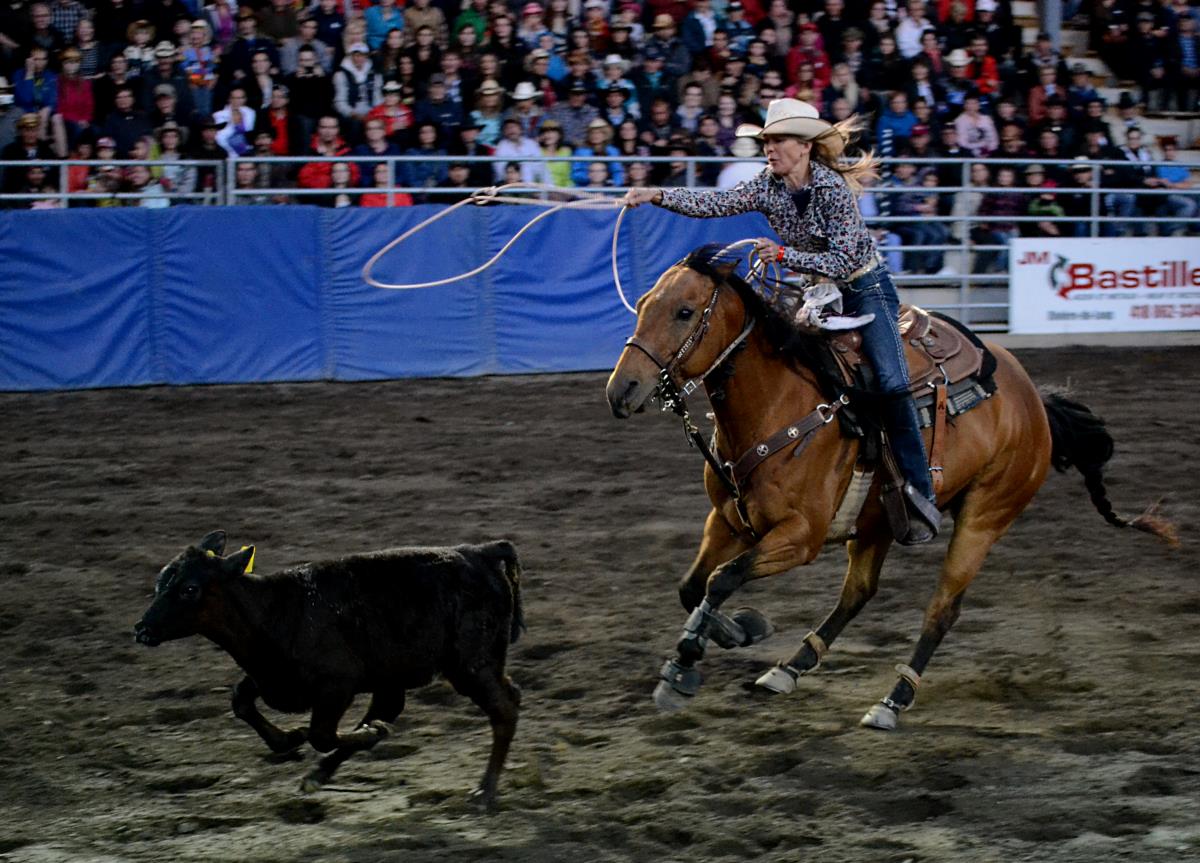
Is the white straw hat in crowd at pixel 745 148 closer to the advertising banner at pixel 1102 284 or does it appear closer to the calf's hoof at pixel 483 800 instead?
the advertising banner at pixel 1102 284

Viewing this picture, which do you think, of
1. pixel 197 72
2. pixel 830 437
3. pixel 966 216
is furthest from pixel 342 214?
pixel 830 437

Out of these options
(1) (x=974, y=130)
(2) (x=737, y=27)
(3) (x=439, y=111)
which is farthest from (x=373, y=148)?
(1) (x=974, y=130)

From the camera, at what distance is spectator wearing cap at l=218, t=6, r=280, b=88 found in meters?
14.0

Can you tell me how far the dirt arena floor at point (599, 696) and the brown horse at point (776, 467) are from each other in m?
0.30

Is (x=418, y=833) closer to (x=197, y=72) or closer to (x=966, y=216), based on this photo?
(x=197, y=72)

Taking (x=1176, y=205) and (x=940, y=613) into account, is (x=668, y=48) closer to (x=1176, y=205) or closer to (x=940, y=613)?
(x=1176, y=205)

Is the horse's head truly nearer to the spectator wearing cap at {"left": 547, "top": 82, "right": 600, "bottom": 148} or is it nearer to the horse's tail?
the horse's tail

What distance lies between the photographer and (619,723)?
17.8 ft

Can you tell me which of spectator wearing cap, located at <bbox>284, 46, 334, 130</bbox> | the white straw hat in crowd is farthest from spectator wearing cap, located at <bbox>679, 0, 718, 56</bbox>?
spectator wearing cap, located at <bbox>284, 46, 334, 130</bbox>

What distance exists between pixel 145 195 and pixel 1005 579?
8990 millimetres

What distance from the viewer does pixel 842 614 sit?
19.9 ft

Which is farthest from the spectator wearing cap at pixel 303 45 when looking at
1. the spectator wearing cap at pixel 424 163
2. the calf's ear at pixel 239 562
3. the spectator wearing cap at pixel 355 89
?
the calf's ear at pixel 239 562

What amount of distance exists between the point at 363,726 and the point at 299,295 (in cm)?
948

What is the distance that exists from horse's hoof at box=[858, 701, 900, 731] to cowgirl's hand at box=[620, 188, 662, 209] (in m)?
2.03
